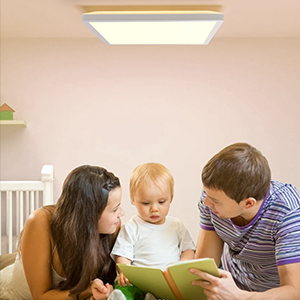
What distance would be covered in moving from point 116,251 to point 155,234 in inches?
8.2

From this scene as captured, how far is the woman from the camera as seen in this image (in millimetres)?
1640

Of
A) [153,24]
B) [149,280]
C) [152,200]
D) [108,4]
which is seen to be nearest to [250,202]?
[149,280]

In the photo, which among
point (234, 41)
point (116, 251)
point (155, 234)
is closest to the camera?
point (116, 251)

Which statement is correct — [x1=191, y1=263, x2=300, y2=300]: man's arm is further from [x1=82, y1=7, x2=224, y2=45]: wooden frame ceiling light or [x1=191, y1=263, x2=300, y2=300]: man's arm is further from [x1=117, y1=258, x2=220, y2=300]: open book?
[x1=82, y1=7, x2=224, y2=45]: wooden frame ceiling light

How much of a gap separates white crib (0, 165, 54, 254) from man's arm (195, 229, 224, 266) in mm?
1707

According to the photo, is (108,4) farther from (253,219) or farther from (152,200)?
(253,219)

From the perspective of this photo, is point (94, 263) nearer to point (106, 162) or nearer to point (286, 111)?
point (106, 162)

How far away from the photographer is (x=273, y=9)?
2721 millimetres

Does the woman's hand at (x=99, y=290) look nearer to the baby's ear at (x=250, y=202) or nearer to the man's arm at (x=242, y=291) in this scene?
the man's arm at (x=242, y=291)

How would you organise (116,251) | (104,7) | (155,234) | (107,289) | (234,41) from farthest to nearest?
(234,41) < (104,7) < (155,234) < (116,251) < (107,289)

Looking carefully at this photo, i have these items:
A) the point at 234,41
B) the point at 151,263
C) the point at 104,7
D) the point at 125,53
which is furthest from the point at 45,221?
the point at 234,41

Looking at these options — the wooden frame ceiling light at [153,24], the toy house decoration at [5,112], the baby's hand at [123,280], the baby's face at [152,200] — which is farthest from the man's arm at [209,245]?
the toy house decoration at [5,112]

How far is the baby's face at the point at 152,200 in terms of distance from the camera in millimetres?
1925

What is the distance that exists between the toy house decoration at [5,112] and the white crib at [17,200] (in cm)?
45
